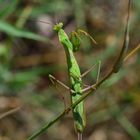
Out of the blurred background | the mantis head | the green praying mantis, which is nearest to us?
the green praying mantis

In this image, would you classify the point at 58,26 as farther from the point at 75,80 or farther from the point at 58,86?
the point at 58,86

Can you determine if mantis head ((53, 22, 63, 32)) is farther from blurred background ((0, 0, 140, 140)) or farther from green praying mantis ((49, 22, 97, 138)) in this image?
blurred background ((0, 0, 140, 140))

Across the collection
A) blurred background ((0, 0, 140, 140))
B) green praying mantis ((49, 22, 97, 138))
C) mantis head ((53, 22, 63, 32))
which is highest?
mantis head ((53, 22, 63, 32))

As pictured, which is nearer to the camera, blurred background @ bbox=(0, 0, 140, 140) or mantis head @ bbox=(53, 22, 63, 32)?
mantis head @ bbox=(53, 22, 63, 32)

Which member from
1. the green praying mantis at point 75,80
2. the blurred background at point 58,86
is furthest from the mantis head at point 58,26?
the blurred background at point 58,86

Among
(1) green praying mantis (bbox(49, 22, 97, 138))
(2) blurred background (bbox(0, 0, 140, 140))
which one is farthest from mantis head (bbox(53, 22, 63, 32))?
(2) blurred background (bbox(0, 0, 140, 140))

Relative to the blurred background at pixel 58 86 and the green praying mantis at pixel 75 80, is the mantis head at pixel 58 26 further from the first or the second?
the blurred background at pixel 58 86

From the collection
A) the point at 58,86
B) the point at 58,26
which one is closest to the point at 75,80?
the point at 58,26

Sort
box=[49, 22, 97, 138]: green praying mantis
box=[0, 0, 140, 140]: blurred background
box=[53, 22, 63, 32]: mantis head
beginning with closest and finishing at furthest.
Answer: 1. box=[49, 22, 97, 138]: green praying mantis
2. box=[53, 22, 63, 32]: mantis head
3. box=[0, 0, 140, 140]: blurred background
